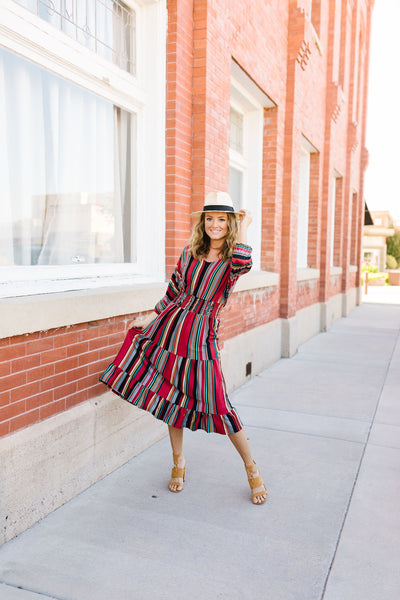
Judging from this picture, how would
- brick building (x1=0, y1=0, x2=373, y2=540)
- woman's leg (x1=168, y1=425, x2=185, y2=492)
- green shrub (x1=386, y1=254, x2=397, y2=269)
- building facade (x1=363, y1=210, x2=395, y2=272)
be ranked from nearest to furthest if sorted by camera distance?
brick building (x1=0, y1=0, x2=373, y2=540) → woman's leg (x1=168, y1=425, x2=185, y2=492) → building facade (x1=363, y1=210, x2=395, y2=272) → green shrub (x1=386, y1=254, x2=397, y2=269)

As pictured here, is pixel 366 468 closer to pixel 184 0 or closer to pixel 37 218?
pixel 37 218

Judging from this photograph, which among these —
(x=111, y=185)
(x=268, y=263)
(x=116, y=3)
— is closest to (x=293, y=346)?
(x=268, y=263)

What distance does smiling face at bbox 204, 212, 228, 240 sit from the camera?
3.21m

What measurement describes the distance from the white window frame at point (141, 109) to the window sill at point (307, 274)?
5267mm

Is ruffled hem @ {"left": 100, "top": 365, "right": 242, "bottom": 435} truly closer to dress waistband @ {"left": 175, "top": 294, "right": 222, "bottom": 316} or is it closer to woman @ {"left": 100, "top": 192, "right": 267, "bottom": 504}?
woman @ {"left": 100, "top": 192, "right": 267, "bottom": 504}

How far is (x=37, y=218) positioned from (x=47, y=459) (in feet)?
4.97

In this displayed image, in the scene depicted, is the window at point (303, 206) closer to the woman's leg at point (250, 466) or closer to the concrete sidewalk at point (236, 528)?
the concrete sidewalk at point (236, 528)

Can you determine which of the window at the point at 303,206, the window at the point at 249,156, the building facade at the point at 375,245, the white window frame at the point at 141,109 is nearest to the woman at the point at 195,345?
the white window frame at the point at 141,109

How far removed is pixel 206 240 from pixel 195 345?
0.66 metres

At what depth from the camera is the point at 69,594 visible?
2.43m

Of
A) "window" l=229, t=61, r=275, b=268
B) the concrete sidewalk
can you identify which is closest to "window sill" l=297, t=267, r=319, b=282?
"window" l=229, t=61, r=275, b=268

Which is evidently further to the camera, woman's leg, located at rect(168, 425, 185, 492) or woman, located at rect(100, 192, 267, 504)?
woman's leg, located at rect(168, 425, 185, 492)

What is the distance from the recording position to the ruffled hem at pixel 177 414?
130 inches

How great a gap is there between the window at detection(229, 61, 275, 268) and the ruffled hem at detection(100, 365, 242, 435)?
4.30 meters
